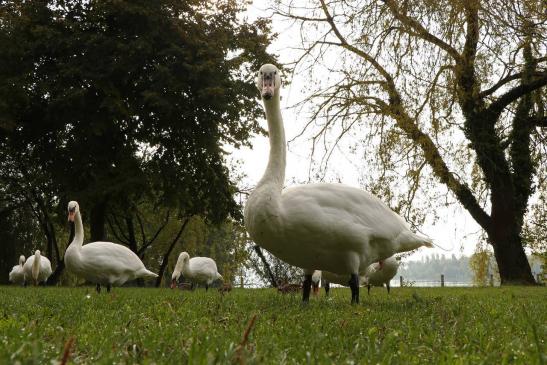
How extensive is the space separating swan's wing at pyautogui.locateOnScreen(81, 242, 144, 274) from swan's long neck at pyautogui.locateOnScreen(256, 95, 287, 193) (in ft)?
19.9

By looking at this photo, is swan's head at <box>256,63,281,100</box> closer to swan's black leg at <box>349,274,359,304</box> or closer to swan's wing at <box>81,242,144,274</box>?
swan's black leg at <box>349,274,359,304</box>

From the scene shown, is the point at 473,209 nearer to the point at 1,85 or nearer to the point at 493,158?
the point at 493,158

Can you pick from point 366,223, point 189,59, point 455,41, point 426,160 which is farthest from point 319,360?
point 189,59

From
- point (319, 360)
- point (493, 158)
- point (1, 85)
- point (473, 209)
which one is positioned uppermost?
point (1, 85)

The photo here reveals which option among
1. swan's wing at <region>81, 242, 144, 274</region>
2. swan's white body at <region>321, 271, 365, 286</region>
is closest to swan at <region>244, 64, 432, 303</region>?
swan's white body at <region>321, 271, 365, 286</region>

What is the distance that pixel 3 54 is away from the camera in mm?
20062

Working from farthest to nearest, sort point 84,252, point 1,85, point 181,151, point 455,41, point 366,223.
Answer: point 181,151
point 1,85
point 455,41
point 84,252
point 366,223

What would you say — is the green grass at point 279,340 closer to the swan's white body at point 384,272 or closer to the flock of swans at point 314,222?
the flock of swans at point 314,222

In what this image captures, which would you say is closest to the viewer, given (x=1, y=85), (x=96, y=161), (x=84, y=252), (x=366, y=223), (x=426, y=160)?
(x=366, y=223)

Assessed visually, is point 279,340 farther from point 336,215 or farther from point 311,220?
point 336,215

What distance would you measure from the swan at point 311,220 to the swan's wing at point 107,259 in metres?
5.70

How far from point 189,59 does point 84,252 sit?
33.3ft

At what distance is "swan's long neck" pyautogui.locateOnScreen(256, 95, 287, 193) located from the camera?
224 inches

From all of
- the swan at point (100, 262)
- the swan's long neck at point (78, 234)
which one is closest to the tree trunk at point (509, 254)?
the swan at point (100, 262)
